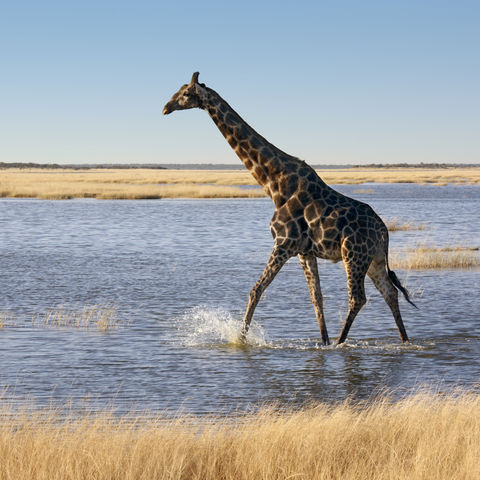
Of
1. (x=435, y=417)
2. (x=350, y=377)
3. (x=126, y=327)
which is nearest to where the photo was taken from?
(x=435, y=417)

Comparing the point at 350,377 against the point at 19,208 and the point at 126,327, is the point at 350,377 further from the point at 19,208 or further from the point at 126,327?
the point at 19,208

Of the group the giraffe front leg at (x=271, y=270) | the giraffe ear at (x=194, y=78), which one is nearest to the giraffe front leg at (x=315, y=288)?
the giraffe front leg at (x=271, y=270)

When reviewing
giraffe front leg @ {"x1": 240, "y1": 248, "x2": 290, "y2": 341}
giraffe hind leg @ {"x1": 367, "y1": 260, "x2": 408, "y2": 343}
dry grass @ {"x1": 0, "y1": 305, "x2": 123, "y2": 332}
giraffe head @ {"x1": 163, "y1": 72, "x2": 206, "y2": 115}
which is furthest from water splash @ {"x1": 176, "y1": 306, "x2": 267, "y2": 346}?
giraffe head @ {"x1": 163, "y1": 72, "x2": 206, "y2": 115}

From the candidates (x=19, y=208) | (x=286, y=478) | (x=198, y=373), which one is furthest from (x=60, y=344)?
(x=19, y=208)

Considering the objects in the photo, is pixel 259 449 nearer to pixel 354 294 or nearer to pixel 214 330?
pixel 354 294

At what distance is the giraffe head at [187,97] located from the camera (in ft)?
35.8

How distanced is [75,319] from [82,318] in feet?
0.37

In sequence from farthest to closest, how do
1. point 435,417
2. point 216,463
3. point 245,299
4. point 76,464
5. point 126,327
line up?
point 245,299 → point 126,327 → point 435,417 → point 216,463 → point 76,464

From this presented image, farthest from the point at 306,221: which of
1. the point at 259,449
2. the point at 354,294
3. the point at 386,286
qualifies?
the point at 259,449

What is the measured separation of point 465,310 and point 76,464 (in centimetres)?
966

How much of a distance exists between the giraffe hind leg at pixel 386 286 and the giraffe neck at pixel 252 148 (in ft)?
5.58

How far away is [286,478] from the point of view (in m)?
5.39

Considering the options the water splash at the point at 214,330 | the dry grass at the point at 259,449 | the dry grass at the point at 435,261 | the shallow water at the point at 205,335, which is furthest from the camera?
the dry grass at the point at 435,261

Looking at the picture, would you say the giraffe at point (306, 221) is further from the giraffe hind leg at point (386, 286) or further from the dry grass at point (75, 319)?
the dry grass at point (75, 319)
